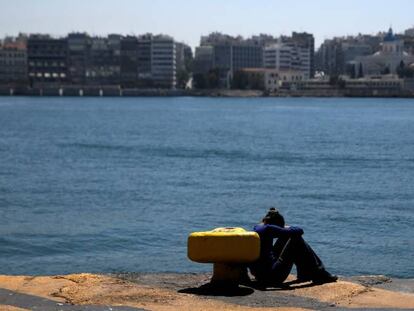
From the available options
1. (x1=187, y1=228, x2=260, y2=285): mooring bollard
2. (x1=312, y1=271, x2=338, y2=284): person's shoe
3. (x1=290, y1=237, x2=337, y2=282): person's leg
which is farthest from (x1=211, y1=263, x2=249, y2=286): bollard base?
(x1=312, y1=271, x2=338, y2=284): person's shoe

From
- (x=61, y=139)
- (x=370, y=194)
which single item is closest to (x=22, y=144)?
(x=61, y=139)

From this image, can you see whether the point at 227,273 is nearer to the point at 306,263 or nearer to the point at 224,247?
the point at 224,247

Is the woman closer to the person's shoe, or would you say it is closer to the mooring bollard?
the person's shoe

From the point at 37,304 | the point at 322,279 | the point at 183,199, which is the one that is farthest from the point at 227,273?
the point at 183,199

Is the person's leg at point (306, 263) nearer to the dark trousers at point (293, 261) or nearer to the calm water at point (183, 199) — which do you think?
the dark trousers at point (293, 261)

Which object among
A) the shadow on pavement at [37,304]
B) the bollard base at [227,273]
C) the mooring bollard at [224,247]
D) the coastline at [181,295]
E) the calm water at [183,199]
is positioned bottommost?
the calm water at [183,199]

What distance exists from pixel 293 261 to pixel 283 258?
0.13m

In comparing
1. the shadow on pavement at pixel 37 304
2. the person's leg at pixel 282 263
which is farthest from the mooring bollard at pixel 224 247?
the shadow on pavement at pixel 37 304

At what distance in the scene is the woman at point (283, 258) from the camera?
1187 centimetres

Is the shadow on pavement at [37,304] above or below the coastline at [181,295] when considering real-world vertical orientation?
above

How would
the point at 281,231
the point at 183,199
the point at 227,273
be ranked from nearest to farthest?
the point at 227,273
the point at 281,231
the point at 183,199

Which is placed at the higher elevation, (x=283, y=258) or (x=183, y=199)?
(x=283, y=258)

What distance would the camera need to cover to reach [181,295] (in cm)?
1135

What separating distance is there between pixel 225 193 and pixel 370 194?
488cm
